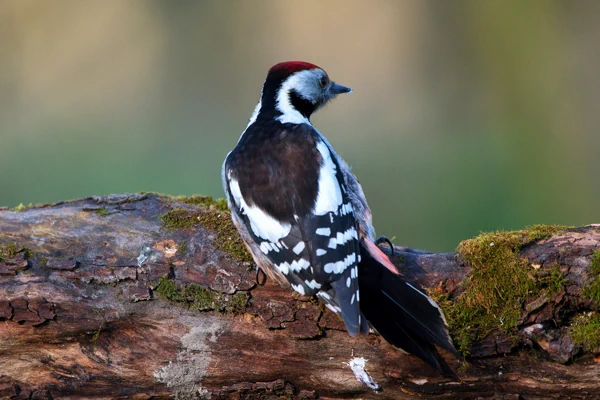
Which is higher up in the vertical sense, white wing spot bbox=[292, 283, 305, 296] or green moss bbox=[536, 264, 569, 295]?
green moss bbox=[536, 264, 569, 295]

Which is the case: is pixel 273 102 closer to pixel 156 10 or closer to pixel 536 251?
pixel 536 251

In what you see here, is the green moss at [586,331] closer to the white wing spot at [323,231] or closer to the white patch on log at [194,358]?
the white wing spot at [323,231]

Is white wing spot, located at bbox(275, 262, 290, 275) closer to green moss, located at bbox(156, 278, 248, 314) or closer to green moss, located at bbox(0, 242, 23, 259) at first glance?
green moss, located at bbox(156, 278, 248, 314)

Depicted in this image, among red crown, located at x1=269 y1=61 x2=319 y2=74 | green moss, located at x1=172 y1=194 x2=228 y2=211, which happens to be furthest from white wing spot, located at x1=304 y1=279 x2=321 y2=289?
red crown, located at x1=269 y1=61 x2=319 y2=74

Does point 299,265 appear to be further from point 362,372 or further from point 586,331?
point 586,331

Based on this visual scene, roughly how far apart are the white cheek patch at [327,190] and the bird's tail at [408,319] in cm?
33

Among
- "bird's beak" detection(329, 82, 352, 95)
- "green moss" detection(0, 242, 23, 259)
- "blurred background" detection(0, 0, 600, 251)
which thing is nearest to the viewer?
"green moss" detection(0, 242, 23, 259)

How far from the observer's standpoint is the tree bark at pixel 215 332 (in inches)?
88.6

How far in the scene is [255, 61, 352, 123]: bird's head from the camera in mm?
3160

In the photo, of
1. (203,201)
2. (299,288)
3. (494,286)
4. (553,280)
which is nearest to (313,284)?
(299,288)

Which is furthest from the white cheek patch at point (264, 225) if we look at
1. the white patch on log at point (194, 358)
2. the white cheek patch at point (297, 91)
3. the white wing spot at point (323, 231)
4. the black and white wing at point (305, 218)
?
the white cheek patch at point (297, 91)

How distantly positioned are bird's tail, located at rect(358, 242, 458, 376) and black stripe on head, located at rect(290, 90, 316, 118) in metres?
1.19

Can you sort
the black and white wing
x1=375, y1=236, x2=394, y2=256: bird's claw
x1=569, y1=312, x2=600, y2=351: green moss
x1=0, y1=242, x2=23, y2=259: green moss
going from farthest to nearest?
x1=375, y1=236, x2=394, y2=256: bird's claw < x1=0, y1=242, x2=23, y2=259: green moss < the black and white wing < x1=569, y1=312, x2=600, y2=351: green moss

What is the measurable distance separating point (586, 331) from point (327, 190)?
3.26 ft
